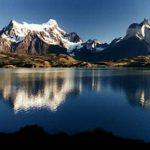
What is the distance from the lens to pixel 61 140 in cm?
4291

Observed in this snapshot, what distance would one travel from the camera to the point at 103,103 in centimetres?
8719

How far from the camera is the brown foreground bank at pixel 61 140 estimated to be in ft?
133

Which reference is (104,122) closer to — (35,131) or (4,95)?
(35,131)

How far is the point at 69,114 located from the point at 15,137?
28618 mm

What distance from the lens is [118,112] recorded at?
73.7 meters

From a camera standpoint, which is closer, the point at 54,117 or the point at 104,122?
the point at 104,122

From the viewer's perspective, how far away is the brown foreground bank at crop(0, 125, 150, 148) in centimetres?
4069

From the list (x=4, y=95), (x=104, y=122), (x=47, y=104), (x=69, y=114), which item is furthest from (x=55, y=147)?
(x=4, y=95)

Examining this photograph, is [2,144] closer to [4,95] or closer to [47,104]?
[47,104]

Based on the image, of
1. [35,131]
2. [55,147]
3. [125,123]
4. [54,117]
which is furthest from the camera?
[54,117]

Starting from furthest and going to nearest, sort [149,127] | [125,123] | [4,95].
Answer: [4,95], [125,123], [149,127]

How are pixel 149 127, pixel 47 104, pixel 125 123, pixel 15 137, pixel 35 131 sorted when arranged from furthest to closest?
pixel 47 104
pixel 125 123
pixel 149 127
pixel 35 131
pixel 15 137

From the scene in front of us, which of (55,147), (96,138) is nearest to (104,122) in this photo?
(96,138)

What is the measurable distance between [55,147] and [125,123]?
2563cm
